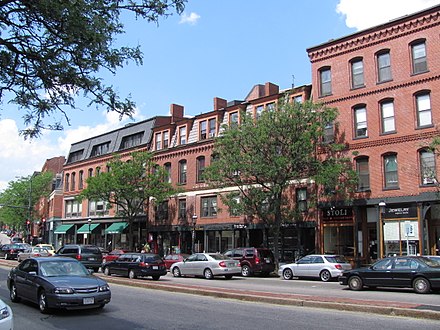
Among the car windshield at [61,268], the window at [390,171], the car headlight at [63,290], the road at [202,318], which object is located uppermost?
the window at [390,171]

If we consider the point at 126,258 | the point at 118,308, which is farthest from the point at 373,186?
the point at 118,308

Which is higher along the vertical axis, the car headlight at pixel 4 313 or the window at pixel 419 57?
the window at pixel 419 57

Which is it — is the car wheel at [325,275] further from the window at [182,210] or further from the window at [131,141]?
the window at [131,141]

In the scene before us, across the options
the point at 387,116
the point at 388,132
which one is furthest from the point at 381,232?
the point at 387,116

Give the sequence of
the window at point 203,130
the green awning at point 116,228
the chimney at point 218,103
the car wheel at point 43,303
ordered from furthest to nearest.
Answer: the green awning at point 116,228 < the chimney at point 218,103 < the window at point 203,130 < the car wheel at point 43,303

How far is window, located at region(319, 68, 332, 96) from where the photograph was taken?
103 feet

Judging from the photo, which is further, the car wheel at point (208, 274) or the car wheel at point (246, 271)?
the car wheel at point (246, 271)

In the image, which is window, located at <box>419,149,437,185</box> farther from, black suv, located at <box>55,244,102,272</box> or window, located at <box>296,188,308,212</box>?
black suv, located at <box>55,244,102,272</box>

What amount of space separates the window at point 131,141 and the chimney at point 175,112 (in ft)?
12.0

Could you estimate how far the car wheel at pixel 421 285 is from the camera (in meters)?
16.5

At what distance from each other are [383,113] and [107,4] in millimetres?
24042

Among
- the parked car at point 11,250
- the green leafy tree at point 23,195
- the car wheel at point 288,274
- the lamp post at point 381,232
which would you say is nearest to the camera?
the car wheel at point 288,274

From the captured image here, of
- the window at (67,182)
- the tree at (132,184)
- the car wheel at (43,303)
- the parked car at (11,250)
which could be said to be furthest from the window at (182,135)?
the car wheel at (43,303)

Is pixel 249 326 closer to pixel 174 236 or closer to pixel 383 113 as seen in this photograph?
pixel 383 113
